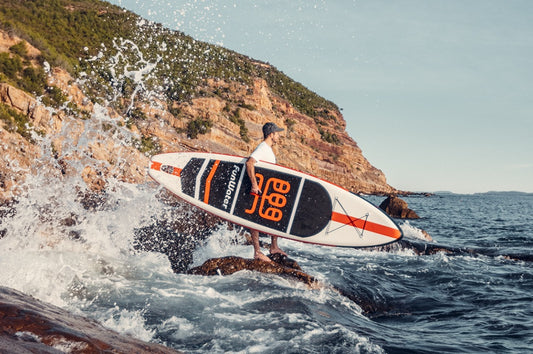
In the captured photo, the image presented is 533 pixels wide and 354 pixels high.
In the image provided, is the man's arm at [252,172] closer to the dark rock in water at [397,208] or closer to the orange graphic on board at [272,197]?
the orange graphic on board at [272,197]

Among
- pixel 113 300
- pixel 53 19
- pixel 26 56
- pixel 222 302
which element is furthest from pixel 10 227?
pixel 53 19

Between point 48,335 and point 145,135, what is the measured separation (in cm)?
3320

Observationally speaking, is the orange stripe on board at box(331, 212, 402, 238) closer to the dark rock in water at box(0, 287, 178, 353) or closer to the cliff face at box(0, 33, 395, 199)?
the dark rock in water at box(0, 287, 178, 353)

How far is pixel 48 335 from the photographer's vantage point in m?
2.47

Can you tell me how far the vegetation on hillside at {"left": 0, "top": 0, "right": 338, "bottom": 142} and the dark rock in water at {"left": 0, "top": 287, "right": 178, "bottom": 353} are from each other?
22117 millimetres

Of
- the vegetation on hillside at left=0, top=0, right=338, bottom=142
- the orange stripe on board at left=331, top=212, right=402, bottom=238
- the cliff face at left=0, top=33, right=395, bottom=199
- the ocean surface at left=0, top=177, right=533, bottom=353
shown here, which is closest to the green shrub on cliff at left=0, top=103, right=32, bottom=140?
the cliff face at left=0, top=33, right=395, bottom=199

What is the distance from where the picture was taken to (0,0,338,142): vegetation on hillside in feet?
91.8

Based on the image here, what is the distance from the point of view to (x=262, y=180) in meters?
7.54

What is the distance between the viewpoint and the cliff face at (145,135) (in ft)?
52.4

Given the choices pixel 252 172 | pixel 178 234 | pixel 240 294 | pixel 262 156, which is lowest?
pixel 178 234

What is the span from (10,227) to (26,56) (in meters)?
22.7

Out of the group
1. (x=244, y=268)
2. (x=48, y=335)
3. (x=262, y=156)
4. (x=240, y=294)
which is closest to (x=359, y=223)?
(x=262, y=156)

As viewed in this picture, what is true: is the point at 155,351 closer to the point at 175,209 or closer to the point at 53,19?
the point at 175,209

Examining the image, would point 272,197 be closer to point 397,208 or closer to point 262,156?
point 262,156
